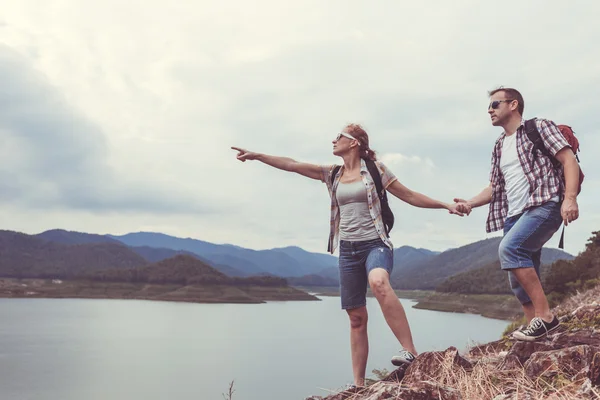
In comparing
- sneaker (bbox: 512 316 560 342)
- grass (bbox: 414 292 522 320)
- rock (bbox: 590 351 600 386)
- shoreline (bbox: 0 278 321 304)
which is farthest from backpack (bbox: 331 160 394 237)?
shoreline (bbox: 0 278 321 304)

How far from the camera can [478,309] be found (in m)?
119

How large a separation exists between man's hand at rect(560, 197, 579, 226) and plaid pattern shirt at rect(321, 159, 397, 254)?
1.28 meters

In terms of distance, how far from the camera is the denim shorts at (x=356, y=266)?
4.50 metres

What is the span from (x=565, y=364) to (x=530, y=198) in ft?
4.33

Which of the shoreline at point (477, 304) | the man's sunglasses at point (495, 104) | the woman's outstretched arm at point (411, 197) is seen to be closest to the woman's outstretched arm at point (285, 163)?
the woman's outstretched arm at point (411, 197)

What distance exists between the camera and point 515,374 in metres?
4.03

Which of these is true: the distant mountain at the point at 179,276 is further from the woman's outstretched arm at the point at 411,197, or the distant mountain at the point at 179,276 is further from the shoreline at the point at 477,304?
the woman's outstretched arm at the point at 411,197

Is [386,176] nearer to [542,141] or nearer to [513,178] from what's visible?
[513,178]

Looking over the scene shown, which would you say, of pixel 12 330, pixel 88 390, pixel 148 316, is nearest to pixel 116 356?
pixel 88 390

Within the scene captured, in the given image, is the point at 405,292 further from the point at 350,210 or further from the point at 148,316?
the point at 350,210

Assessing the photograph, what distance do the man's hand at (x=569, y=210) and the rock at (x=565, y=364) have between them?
94 cm

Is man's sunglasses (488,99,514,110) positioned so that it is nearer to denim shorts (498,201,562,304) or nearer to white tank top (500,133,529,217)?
white tank top (500,133,529,217)

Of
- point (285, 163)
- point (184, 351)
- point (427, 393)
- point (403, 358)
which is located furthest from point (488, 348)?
point (184, 351)

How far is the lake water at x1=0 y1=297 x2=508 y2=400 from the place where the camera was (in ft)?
186
